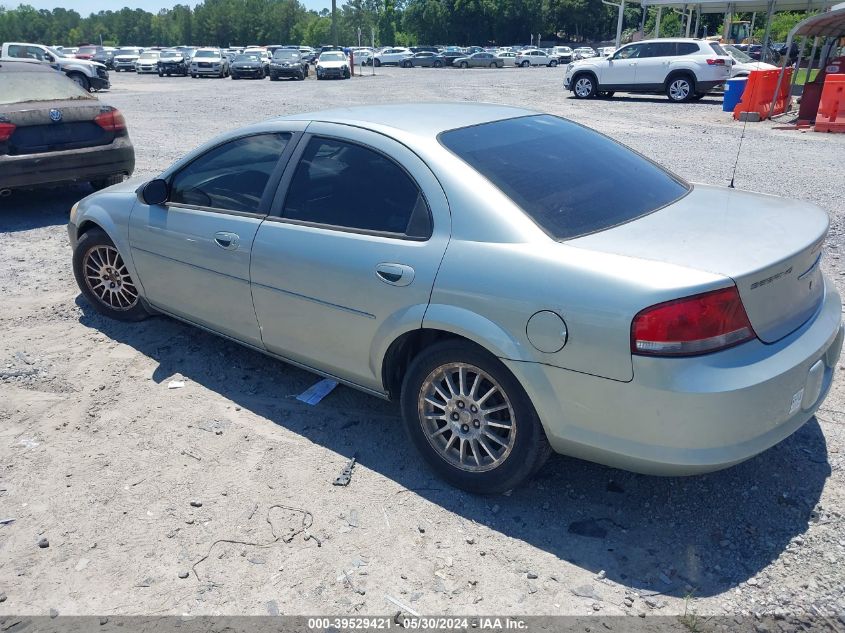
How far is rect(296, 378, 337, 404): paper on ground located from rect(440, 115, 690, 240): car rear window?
1.63 meters

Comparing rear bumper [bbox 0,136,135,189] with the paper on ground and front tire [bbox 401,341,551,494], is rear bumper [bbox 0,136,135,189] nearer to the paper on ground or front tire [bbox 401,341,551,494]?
the paper on ground

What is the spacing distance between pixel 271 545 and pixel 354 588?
456mm

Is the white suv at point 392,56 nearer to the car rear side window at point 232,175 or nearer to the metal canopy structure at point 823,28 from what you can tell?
the metal canopy structure at point 823,28

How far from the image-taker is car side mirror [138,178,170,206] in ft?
14.1

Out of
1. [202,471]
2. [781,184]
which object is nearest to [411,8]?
[781,184]

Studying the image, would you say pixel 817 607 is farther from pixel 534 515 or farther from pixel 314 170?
pixel 314 170

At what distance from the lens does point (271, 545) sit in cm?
299

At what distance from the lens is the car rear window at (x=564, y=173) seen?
3.10m

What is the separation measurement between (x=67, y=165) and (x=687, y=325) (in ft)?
24.5

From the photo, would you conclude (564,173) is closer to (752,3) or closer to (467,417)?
(467,417)

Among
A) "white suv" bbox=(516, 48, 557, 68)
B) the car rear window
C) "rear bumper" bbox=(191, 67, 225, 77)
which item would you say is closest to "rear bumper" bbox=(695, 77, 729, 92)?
the car rear window

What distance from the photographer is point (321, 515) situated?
10.4ft

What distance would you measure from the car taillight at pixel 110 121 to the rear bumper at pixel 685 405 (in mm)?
7201

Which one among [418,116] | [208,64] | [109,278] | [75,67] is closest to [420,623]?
[418,116]
